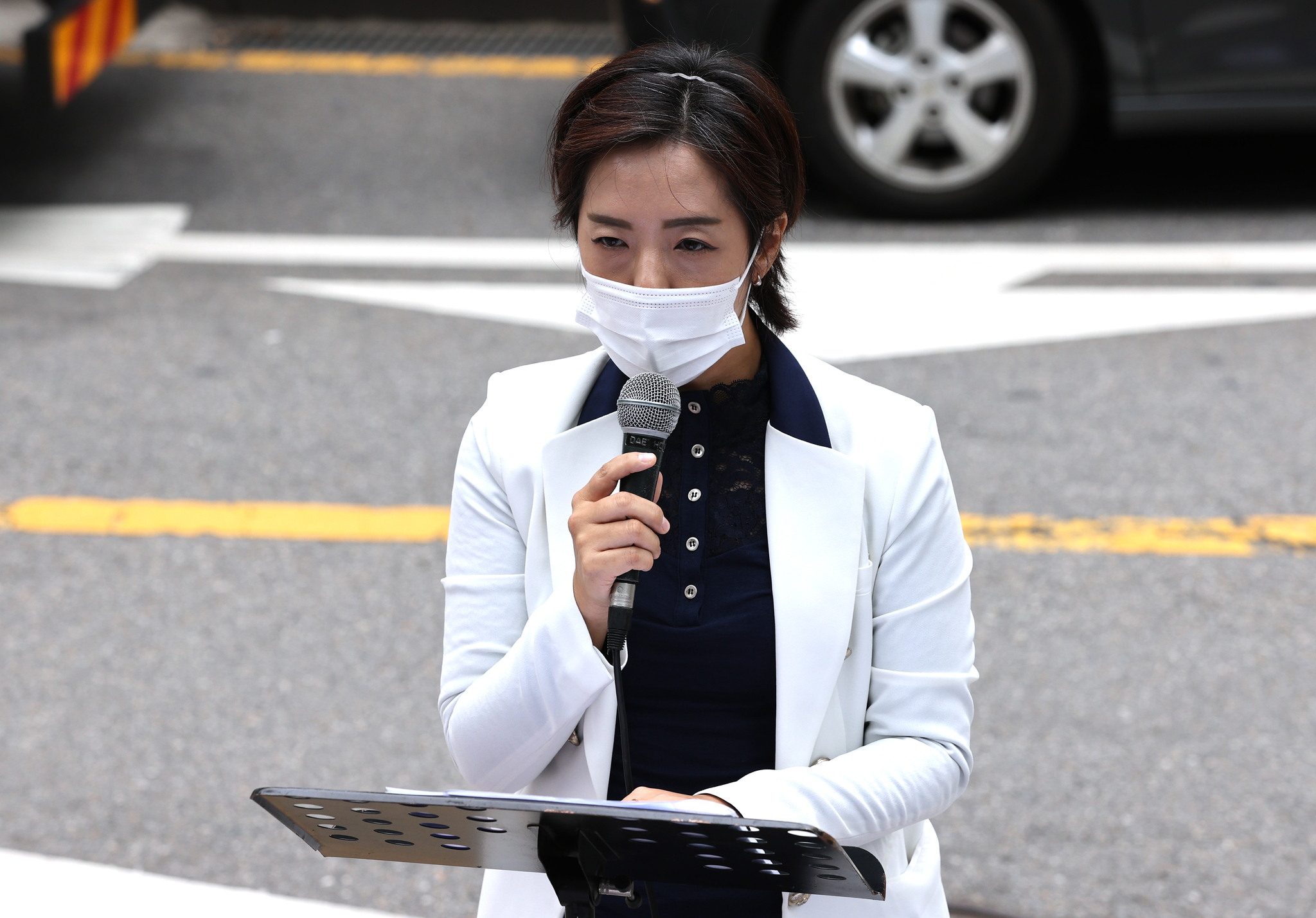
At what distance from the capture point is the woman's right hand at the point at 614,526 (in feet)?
5.25

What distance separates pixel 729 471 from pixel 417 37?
7629 millimetres

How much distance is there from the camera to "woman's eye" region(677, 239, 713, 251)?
178 cm

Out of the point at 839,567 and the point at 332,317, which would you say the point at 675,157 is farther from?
the point at 332,317

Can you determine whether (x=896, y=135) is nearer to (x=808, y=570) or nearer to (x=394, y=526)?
(x=394, y=526)

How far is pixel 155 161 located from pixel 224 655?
4015mm

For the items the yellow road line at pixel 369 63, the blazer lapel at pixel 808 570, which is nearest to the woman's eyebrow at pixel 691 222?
the blazer lapel at pixel 808 570

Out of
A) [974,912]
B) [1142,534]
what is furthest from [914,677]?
[1142,534]

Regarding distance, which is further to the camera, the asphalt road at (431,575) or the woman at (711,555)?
the asphalt road at (431,575)

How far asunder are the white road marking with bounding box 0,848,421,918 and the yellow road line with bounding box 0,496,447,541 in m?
1.38

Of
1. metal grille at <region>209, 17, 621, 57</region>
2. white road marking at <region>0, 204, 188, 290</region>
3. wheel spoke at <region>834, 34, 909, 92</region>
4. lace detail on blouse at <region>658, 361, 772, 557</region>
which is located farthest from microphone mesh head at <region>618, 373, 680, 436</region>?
metal grille at <region>209, 17, 621, 57</region>

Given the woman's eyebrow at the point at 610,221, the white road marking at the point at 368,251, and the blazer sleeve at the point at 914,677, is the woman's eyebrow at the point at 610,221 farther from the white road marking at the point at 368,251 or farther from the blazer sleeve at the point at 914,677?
the white road marking at the point at 368,251

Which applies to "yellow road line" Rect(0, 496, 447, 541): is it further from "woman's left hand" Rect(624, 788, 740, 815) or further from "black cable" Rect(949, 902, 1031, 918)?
"woman's left hand" Rect(624, 788, 740, 815)

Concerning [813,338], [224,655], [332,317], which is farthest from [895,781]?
[332,317]

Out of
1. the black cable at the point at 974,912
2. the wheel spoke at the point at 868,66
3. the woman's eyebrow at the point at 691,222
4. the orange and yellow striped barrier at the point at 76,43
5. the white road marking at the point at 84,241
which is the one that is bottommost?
the white road marking at the point at 84,241
